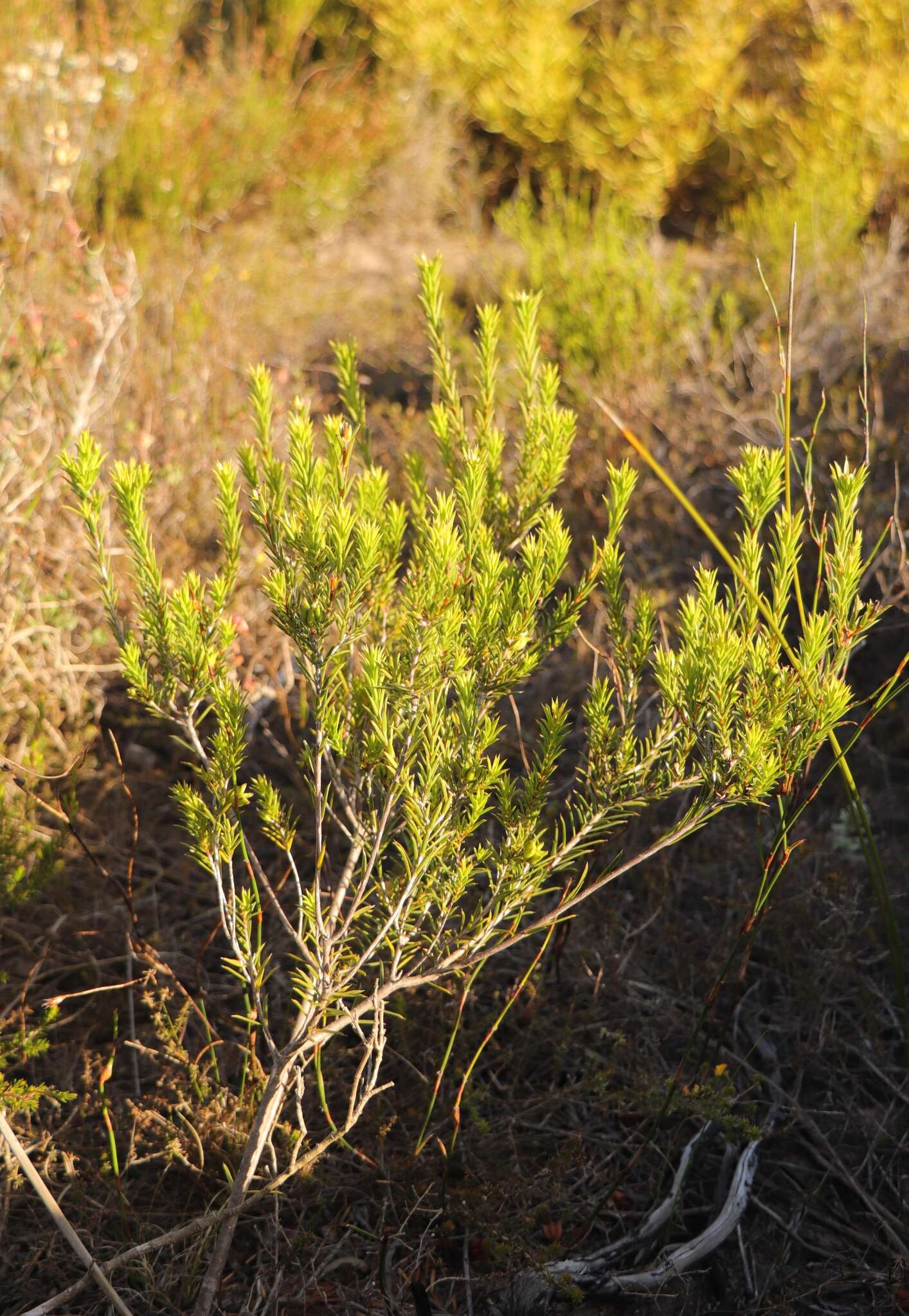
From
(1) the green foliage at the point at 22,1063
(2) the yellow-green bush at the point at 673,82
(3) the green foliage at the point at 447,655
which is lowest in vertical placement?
(1) the green foliage at the point at 22,1063

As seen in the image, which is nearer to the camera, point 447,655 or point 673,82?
point 447,655

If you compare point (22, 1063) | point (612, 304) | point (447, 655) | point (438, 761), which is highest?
point (612, 304)

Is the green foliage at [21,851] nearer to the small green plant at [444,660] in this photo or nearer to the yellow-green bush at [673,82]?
the small green plant at [444,660]

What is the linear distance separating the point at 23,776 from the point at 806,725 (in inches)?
66.0

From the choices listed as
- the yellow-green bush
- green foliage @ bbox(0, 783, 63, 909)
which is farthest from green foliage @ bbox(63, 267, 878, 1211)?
the yellow-green bush

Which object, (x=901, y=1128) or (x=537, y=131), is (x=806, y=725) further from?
(x=537, y=131)

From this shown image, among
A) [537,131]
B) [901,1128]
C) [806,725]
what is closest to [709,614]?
[806,725]

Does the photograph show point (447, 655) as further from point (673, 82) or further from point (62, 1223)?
point (673, 82)

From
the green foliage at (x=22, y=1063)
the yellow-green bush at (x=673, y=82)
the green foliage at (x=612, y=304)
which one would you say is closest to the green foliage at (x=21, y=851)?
the green foliage at (x=22, y=1063)

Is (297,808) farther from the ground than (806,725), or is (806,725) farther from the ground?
(806,725)

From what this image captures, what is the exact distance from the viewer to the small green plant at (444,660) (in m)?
1.23

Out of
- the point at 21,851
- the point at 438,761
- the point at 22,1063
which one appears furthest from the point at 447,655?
the point at 21,851

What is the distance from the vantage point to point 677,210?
18.3 feet

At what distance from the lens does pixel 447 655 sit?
4.23 feet
